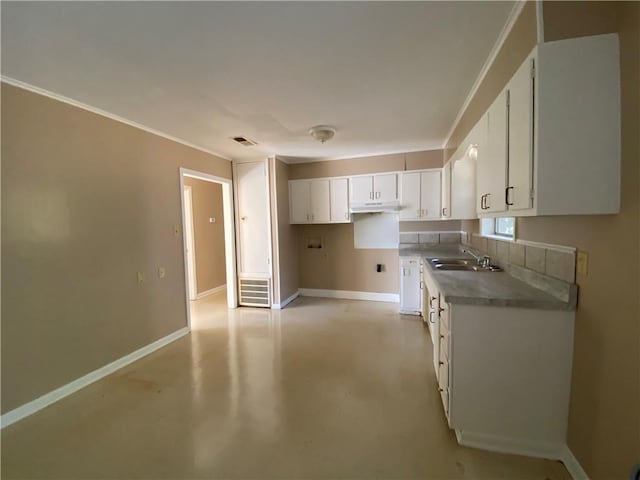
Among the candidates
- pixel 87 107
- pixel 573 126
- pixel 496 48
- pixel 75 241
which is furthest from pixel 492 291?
pixel 87 107

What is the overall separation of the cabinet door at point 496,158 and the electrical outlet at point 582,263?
43cm

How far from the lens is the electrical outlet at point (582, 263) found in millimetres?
1404

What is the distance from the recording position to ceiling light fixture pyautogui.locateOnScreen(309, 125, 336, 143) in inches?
122

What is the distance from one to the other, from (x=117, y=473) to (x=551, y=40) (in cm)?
322

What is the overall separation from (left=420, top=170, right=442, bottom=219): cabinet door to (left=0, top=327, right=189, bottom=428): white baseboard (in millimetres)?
3952

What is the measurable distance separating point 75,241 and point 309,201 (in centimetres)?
320

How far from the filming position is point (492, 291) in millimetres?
1725

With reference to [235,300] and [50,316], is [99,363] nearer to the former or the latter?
[50,316]

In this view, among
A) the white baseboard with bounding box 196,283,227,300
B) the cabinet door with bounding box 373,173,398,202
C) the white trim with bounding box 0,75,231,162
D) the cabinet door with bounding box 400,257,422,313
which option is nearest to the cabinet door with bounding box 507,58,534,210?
the cabinet door with bounding box 400,257,422,313

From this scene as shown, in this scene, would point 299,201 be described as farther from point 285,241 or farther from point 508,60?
point 508,60

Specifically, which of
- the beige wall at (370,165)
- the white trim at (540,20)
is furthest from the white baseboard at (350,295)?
the white trim at (540,20)

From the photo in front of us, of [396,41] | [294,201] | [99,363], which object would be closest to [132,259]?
[99,363]

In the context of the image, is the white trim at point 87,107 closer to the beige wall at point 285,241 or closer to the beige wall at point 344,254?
the beige wall at point 285,241

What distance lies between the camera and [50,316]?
2.22 metres
